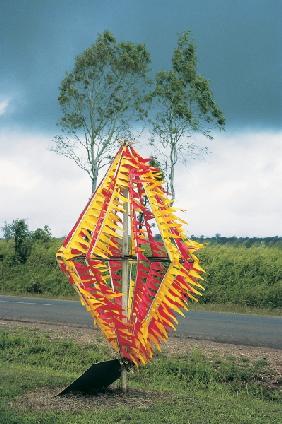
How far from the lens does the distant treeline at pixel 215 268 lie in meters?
22.2

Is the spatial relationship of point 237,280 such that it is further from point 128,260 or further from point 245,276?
point 128,260

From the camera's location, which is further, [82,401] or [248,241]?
[248,241]

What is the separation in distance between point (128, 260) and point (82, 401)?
5.46 feet

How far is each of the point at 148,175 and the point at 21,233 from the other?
23516 millimetres

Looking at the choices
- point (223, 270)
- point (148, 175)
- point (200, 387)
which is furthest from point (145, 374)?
point (223, 270)

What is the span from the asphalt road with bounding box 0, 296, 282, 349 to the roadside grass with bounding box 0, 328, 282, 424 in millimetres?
2539

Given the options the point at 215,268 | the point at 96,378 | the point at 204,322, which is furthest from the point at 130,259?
the point at 215,268

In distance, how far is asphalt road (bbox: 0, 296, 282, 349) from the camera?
13.7m

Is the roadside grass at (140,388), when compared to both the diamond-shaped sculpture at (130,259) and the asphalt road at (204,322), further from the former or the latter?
the asphalt road at (204,322)

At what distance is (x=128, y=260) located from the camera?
24.6 ft

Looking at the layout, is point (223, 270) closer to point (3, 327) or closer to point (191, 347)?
point (3, 327)

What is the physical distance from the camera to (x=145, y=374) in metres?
10.2

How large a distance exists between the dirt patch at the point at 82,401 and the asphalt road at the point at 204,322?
5413mm

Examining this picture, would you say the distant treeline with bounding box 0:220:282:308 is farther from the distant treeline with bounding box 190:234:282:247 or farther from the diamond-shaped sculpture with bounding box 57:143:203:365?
the diamond-shaped sculpture with bounding box 57:143:203:365
